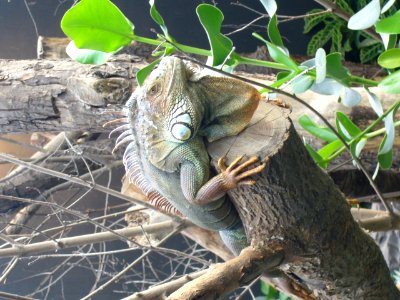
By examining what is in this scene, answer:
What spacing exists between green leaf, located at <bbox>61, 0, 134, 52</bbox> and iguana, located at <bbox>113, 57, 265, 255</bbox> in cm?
12

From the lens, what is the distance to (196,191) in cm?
115

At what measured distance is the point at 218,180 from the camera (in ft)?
3.61

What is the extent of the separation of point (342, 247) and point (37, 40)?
1.95 m

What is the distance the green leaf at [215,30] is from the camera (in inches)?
40.8

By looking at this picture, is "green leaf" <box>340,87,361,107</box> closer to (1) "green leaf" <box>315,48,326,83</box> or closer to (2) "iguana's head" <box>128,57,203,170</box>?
(1) "green leaf" <box>315,48,326,83</box>

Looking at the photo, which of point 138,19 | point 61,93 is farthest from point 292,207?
point 138,19

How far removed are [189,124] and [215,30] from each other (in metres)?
0.20

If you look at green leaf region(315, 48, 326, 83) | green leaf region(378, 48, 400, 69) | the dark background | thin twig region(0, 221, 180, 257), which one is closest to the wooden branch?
green leaf region(315, 48, 326, 83)

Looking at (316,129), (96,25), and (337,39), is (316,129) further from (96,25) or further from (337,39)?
(337,39)

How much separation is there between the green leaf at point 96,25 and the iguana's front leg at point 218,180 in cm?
31

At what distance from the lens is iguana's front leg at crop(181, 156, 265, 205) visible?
3.51 ft

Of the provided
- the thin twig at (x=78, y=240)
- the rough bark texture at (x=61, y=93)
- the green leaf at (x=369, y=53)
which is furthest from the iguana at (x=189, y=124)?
the green leaf at (x=369, y=53)

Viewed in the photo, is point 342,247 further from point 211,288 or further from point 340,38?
point 340,38

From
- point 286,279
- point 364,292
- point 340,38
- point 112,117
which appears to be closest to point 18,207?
point 112,117
